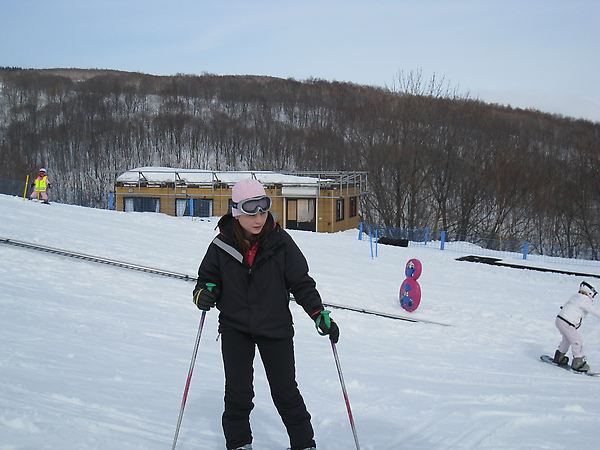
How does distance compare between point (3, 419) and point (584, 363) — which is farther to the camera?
point (584, 363)

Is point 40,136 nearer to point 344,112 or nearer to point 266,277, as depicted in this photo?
point 344,112

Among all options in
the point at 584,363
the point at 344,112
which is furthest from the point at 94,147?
the point at 584,363

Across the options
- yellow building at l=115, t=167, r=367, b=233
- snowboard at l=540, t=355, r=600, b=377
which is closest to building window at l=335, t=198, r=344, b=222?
yellow building at l=115, t=167, r=367, b=233

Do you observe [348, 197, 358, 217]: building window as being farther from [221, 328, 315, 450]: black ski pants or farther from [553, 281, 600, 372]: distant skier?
[221, 328, 315, 450]: black ski pants

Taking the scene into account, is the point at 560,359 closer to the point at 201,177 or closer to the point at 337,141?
the point at 201,177

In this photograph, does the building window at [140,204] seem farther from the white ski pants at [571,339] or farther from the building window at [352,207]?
the white ski pants at [571,339]

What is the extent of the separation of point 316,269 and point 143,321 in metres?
Result: 7.23

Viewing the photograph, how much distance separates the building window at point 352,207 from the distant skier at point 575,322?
91.4 feet

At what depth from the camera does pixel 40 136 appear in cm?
8788

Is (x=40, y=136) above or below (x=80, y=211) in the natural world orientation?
above

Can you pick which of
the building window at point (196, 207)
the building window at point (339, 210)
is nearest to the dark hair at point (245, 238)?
the building window at point (196, 207)

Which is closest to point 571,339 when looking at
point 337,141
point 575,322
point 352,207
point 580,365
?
point 575,322

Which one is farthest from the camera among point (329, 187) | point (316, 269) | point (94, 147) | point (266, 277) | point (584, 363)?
point (94, 147)

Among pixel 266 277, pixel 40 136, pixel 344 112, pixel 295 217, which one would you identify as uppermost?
pixel 344 112
